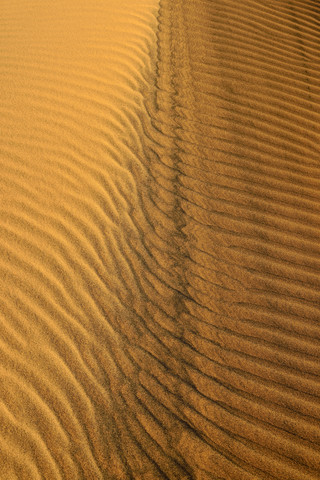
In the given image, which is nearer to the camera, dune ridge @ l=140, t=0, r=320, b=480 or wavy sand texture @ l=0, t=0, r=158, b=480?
wavy sand texture @ l=0, t=0, r=158, b=480

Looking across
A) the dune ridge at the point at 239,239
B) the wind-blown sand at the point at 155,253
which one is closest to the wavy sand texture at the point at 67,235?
the wind-blown sand at the point at 155,253

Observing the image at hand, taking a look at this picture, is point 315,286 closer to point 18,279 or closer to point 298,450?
point 298,450

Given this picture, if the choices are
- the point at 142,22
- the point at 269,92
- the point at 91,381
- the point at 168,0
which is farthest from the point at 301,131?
the point at 91,381

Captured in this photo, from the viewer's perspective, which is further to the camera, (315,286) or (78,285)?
(315,286)

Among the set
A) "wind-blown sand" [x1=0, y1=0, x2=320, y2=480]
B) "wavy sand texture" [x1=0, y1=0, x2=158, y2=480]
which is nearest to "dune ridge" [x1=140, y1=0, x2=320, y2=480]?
"wind-blown sand" [x1=0, y1=0, x2=320, y2=480]

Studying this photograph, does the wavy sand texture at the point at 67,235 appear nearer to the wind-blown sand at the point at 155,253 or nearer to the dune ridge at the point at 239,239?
the wind-blown sand at the point at 155,253

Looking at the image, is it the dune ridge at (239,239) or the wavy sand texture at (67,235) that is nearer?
the wavy sand texture at (67,235)

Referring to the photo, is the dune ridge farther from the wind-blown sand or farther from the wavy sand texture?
the wavy sand texture

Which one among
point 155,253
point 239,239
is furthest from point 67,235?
point 239,239

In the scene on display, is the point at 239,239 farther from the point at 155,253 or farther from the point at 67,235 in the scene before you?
the point at 67,235
